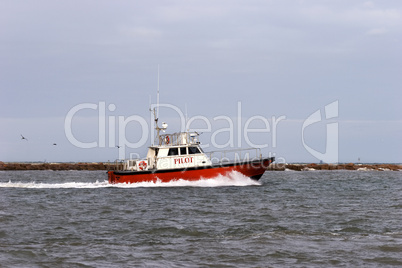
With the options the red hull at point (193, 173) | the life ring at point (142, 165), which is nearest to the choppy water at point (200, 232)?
the red hull at point (193, 173)

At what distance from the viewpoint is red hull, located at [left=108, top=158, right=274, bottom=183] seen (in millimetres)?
29984

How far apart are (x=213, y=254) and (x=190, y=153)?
19.6 meters

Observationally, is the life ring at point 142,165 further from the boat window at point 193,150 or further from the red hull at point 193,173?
the boat window at point 193,150

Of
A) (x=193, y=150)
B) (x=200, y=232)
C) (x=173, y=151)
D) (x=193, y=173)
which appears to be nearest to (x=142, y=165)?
(x=173, y=151)

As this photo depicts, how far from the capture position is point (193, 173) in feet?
98.1

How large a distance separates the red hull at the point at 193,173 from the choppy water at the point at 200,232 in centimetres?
543

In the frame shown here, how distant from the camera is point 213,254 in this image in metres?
11.1

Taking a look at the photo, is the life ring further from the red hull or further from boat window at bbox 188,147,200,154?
boat window at bbox 188,147,200,154

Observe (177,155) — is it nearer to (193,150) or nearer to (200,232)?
(193,150)

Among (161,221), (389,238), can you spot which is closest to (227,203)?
(161,221)

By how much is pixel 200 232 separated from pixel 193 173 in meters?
15.8

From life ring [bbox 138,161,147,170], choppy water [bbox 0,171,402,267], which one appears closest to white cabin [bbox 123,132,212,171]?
life ring [bbox 138,161,147,170]

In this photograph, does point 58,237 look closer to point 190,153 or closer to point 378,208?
point 378,208

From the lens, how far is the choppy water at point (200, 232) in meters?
10.7
